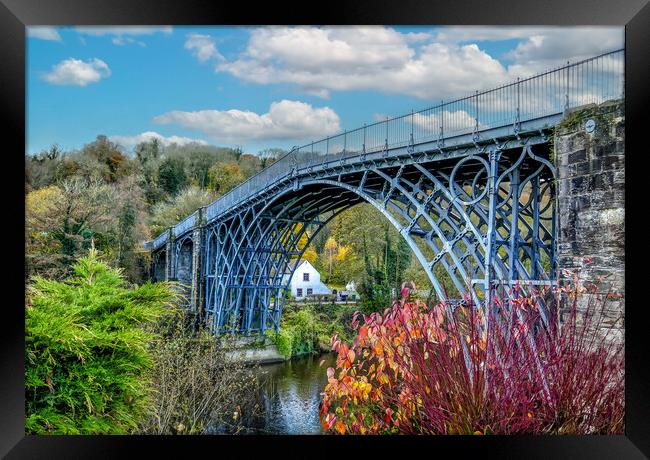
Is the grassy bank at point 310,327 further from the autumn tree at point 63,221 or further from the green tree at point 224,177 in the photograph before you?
the autumn tree at point 63,221

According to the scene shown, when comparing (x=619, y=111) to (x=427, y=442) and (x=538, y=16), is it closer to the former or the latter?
(x=538, y=16)

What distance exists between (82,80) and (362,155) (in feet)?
13.1

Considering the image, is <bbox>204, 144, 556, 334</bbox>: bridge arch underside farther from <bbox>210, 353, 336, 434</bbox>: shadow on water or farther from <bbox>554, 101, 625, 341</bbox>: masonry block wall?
<bbox>210, 353, 336, 434</bbox>: shadow on water

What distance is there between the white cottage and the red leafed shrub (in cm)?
604

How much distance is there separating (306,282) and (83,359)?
7.46 meters

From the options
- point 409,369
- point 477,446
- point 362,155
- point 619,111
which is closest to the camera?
point 409,369

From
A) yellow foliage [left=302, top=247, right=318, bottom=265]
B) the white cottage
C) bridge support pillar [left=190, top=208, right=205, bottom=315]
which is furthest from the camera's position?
bridge support pillar [left=190, top=208, right=205, bottom=315]

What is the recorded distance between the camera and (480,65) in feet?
18.6

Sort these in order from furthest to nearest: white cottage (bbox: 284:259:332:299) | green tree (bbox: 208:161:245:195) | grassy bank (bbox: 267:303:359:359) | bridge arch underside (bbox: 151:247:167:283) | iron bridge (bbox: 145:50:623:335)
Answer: white cottage (bbox: 284:259:332:299), grassy bank (bbox: 267:303:359:359), bridge arch underside (bbox: 151:247:167:283), green tree (bbox: 208:161:245:195), iron bridge (bbox: 145:50:623:335)

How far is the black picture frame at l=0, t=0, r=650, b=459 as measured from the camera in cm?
327

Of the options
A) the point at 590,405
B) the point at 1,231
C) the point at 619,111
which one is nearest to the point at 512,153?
the point at 619,111

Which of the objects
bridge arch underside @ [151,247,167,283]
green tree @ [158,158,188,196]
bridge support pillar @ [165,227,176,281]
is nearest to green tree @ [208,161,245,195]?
green tree @ [158,158,188,196]

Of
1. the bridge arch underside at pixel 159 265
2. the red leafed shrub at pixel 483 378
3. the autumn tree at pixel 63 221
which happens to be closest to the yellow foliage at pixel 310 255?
the bridge arch underside at pixel 159 265

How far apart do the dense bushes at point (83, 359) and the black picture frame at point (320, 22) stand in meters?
0.08
